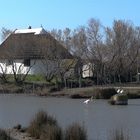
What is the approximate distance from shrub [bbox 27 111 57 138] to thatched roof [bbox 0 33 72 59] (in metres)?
56.8

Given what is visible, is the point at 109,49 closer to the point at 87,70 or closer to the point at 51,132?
the point at 87,70

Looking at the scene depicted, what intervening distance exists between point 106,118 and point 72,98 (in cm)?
2719

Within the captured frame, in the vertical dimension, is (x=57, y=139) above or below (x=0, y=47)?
below

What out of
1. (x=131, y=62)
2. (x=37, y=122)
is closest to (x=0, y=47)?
(x=131, y=62)

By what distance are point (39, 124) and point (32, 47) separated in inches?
2552

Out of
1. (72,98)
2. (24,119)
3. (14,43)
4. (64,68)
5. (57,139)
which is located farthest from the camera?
(14,43)

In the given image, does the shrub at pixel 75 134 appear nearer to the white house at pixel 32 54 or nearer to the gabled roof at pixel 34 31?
the white house at pixel 32 54

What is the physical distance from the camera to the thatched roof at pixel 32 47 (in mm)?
84500

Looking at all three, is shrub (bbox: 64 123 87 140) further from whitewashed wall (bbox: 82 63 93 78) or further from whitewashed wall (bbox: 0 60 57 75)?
whitewashed wall (bbox: 82 63 93 78)

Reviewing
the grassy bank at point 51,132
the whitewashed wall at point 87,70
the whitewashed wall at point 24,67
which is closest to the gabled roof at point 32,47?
the whitewashed wall at point 24,67

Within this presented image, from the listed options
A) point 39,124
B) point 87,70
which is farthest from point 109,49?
point 39,124

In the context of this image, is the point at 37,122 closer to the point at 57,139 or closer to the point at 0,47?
the point at 57,139

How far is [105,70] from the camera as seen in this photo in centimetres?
8594

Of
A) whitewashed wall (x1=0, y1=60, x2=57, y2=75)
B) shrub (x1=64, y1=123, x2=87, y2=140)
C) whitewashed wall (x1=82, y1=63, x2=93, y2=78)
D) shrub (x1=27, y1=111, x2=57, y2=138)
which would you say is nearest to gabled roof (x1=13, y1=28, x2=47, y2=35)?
whitewashed wall (x1=0, y1=60, x2=57, y2=75)
